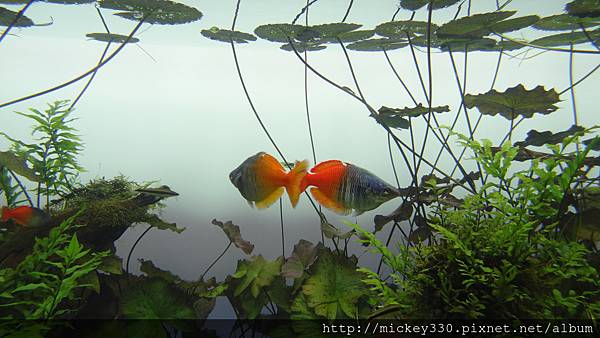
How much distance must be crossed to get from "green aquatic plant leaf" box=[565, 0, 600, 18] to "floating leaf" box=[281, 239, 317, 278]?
1895 mm

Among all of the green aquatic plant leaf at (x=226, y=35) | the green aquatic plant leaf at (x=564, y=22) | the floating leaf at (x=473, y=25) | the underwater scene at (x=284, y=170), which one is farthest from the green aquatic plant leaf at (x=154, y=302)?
the green aquatic plant leaf at (x=564, y=22)

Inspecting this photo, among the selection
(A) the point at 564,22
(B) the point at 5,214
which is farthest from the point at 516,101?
(B) the point at 5,214

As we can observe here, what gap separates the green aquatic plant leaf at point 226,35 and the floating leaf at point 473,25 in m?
1.11

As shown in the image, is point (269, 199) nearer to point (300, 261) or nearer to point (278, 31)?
point (300, 261)

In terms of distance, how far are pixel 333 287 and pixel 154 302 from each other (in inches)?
36.0

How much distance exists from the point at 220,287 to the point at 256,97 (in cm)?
128

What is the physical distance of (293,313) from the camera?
1.88m

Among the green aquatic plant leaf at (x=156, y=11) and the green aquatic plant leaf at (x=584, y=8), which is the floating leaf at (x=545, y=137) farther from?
the green aquatic plant leaf at (x=156, y=11)

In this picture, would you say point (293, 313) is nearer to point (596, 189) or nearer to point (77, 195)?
point (77, 195)

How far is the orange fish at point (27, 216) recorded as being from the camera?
5.97 ft

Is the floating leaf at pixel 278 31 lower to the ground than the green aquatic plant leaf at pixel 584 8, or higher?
lower

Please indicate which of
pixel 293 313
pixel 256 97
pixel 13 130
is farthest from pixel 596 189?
pixel 13 130

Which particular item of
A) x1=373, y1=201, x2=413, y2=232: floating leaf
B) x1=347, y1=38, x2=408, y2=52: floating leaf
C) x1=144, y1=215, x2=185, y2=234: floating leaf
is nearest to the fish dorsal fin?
x1=373, y1=201, x2=413, y2=232: floating leaf

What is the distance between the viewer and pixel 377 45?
2.41 metres
